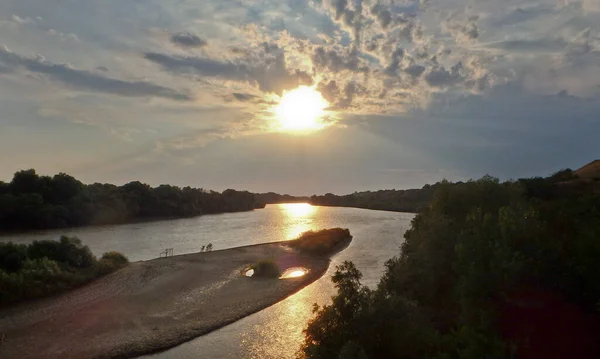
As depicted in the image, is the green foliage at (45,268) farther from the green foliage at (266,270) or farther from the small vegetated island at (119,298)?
the green foliage at (266,270)

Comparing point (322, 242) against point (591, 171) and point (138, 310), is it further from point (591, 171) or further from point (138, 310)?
point (138, 310)

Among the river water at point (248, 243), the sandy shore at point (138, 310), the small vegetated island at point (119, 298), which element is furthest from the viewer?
the small vegetated island at point (119, 298)

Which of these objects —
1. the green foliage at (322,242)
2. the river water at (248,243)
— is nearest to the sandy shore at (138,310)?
the river water at (248,243)

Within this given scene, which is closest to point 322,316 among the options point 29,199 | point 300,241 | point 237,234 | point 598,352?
point 598,352

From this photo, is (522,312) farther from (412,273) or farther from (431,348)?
(412,273)

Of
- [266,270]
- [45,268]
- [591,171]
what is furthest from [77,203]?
[591,171]

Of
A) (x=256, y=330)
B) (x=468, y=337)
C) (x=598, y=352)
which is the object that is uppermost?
(x=468, y=337)
